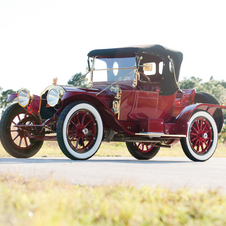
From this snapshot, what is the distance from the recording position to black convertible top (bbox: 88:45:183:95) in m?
8.38

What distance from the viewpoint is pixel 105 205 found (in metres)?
3.07

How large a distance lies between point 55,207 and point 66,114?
3907mm

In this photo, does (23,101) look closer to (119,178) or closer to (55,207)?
(119,178)

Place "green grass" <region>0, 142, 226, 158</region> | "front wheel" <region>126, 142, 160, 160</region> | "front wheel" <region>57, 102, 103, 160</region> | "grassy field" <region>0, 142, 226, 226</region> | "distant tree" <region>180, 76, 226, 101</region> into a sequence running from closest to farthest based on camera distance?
"grassy field" <region>0, 142, 226, 226</region>, "front wheel" <region>57, 102, 103, 160</region>, "front wheel" <region>126, 142, 160, 160</region>, "green grass" <region>0, 142, 226, 158</region>, "distant tree" <region>180, 76, 226, 101</region>

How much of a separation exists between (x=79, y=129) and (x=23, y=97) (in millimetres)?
1636

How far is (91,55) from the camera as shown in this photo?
29.1 ft

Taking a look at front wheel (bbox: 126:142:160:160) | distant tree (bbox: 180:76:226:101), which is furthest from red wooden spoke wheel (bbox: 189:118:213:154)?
distant tree (bbox: 180:76:226:101)

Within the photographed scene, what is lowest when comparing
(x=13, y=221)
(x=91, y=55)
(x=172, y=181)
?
(x=172, y=181)

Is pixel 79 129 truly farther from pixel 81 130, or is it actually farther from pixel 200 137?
pixel 200 137

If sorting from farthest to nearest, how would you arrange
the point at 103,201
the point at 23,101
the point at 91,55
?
1. the point at 91,55
2. the point at 23,101
3. the point at 103,201

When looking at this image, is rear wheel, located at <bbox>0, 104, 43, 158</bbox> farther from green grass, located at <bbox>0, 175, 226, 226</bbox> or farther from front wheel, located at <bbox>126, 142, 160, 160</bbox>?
green grass, located at <bbox>0, 175, 226, 226</bbox>

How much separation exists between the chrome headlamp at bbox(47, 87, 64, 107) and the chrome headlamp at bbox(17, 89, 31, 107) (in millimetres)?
816

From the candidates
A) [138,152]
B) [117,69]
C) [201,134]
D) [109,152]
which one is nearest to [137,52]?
[117,69]

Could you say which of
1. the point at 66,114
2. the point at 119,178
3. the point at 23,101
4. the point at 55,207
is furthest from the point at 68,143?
the point at 55,207
